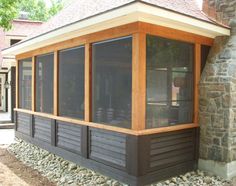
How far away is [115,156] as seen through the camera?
15.5 feet

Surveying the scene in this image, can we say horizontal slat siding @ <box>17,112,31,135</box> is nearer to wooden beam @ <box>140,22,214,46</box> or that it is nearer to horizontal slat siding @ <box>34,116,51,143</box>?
horizontal slat siding @ <box>34,116,51,143</box>

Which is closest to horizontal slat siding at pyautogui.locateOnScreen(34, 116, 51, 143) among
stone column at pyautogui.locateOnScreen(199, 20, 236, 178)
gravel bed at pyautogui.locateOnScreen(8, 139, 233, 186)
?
gravel bed at pyautogui.locateOnScreen(8, 139, 233, 186)

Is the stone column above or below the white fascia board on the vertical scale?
below

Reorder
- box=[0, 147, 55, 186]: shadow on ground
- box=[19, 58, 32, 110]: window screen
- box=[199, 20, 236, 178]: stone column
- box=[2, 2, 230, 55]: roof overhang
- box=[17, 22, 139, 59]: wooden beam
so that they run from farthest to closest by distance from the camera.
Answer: box=[19, 58, 32, 110]: window screen, box=[0, 147, 55, 186]: shadow on ground, box=[199, 20, 236, 178]: stone column, box=[17, 22, 139, 59]: wooden beam, box=[2, 2, 230, 55]: roof overhang

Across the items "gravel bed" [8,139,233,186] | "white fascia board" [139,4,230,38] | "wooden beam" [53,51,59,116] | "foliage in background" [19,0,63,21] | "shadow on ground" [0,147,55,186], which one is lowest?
"shadow on ground" [0,147,55,186]

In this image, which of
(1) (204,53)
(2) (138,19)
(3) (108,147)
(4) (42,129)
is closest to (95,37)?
(2) (138,19)

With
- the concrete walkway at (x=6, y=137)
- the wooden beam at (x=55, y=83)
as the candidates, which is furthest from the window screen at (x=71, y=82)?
the concrete walkway at (x=6, y=137)

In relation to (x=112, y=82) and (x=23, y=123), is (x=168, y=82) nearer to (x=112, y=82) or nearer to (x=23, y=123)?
A: (x=112, y=82)

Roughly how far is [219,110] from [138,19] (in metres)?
2.16

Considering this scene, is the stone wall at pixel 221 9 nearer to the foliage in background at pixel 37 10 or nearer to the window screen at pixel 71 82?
the window screen at pixel 71 82

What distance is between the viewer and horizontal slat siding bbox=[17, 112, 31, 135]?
25.9 ft

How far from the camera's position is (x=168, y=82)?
488 cm

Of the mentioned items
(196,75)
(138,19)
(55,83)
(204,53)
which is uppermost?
(138,19)

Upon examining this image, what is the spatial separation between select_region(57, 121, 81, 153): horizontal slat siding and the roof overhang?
180 cm
